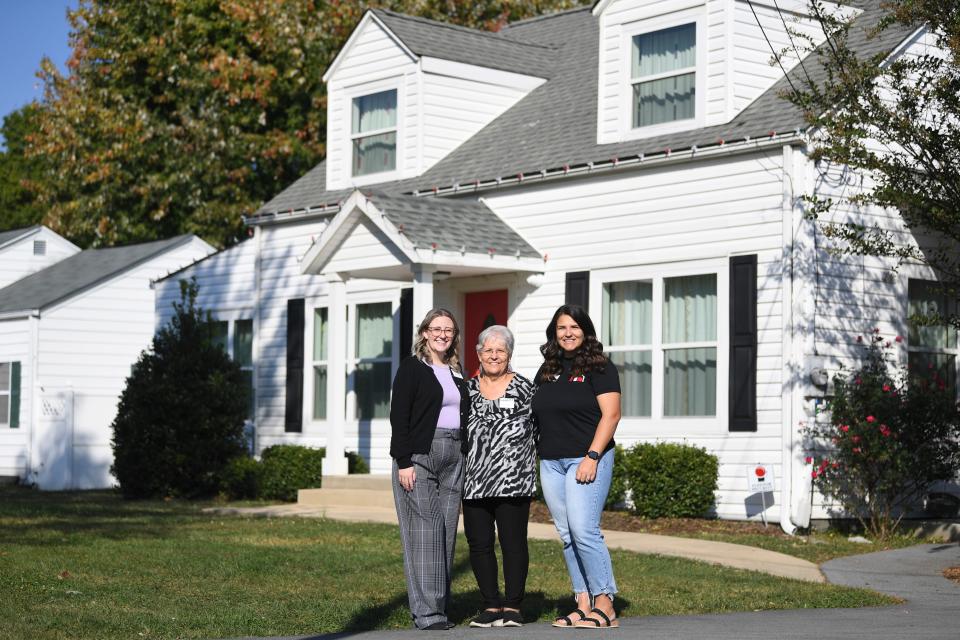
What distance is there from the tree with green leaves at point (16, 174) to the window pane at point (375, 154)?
26905mm

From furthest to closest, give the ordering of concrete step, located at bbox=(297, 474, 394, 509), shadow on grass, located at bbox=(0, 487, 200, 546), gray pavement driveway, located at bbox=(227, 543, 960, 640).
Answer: concrete step, located at bbox=(297, 474, 394, 509) → shadow on grass, located at bbox=(0, 487, 200, 546) → gray pavement driveway, located at bbox=(227, 543, 960, 640)

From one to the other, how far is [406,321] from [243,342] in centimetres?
441

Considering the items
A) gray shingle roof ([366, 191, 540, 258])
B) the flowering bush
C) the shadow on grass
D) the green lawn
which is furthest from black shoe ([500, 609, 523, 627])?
gray shingle roof ([366, 191, 540, 258])

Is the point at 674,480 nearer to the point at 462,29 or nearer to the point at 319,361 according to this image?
the point at 319,361

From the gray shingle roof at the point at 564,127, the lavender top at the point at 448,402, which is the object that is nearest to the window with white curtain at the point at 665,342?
the gray shingle roof at the point at 564,127

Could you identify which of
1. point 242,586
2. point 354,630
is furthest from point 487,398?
point 242,586

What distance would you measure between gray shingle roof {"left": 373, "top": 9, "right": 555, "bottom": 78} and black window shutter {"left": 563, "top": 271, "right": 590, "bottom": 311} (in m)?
4.62

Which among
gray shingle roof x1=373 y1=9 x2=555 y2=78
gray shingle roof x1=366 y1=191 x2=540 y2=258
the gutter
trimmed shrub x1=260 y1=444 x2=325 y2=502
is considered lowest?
trimmed shrub x1=260 y1=444 x2=325 y2=502

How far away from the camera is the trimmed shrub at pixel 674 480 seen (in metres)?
15.4

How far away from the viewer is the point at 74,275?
28703mm

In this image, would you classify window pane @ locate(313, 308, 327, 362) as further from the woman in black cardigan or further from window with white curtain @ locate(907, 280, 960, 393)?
the woman in black cardigan

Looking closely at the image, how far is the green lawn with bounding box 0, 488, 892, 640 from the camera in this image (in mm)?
8719

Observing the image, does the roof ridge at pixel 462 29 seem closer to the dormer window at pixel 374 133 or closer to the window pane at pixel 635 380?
the dormer window at pixel 374 133

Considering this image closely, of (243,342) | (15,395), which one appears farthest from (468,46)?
(15,395)
